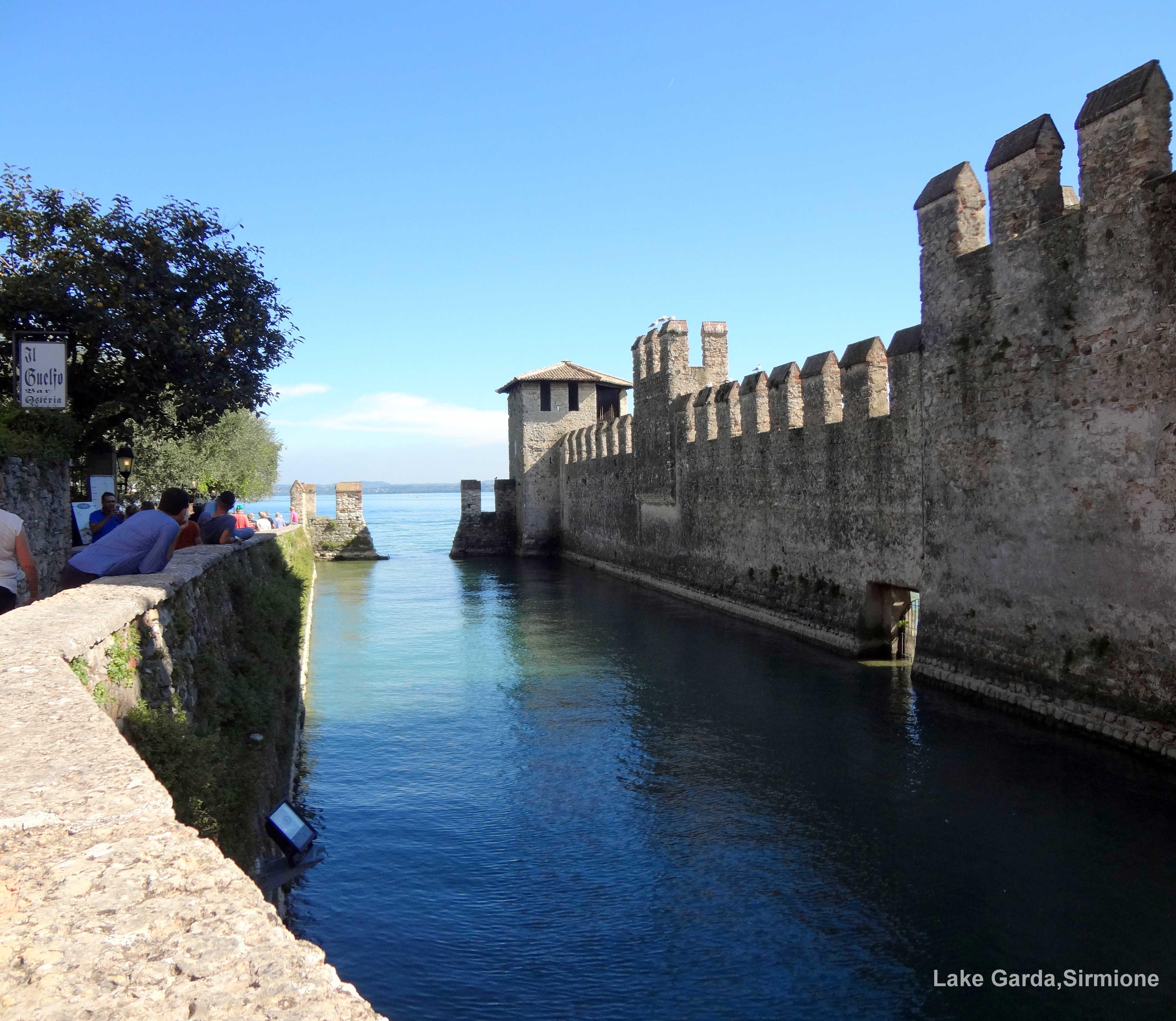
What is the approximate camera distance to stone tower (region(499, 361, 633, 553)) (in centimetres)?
2841

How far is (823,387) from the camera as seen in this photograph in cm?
1164

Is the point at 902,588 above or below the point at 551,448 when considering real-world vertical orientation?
below

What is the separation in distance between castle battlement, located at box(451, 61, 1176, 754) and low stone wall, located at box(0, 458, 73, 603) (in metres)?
8.57

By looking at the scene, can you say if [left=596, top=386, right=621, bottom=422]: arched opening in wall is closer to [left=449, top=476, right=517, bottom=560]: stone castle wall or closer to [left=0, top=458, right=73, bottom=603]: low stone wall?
[left=449, top=476, right=517, bottom=560]: stone castle wall

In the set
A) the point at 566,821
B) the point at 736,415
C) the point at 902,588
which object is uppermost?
the point at 736,415

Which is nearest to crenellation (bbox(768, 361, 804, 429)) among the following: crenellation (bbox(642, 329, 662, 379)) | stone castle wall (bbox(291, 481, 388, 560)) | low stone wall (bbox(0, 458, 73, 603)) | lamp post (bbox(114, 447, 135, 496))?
crenellation (bbox(642, 329, 662, 379))

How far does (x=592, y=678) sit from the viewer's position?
35.3 ft

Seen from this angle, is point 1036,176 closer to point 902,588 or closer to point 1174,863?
point 902,588

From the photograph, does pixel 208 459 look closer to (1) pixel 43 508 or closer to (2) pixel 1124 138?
(1) pixel 43 508

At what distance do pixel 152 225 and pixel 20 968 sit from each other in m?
11.8

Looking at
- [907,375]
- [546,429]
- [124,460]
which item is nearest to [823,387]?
[907,375]

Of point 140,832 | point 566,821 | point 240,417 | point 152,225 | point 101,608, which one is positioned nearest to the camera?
point 140,832

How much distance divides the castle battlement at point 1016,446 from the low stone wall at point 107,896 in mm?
6695

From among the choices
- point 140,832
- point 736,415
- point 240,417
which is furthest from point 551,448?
point 140,832
